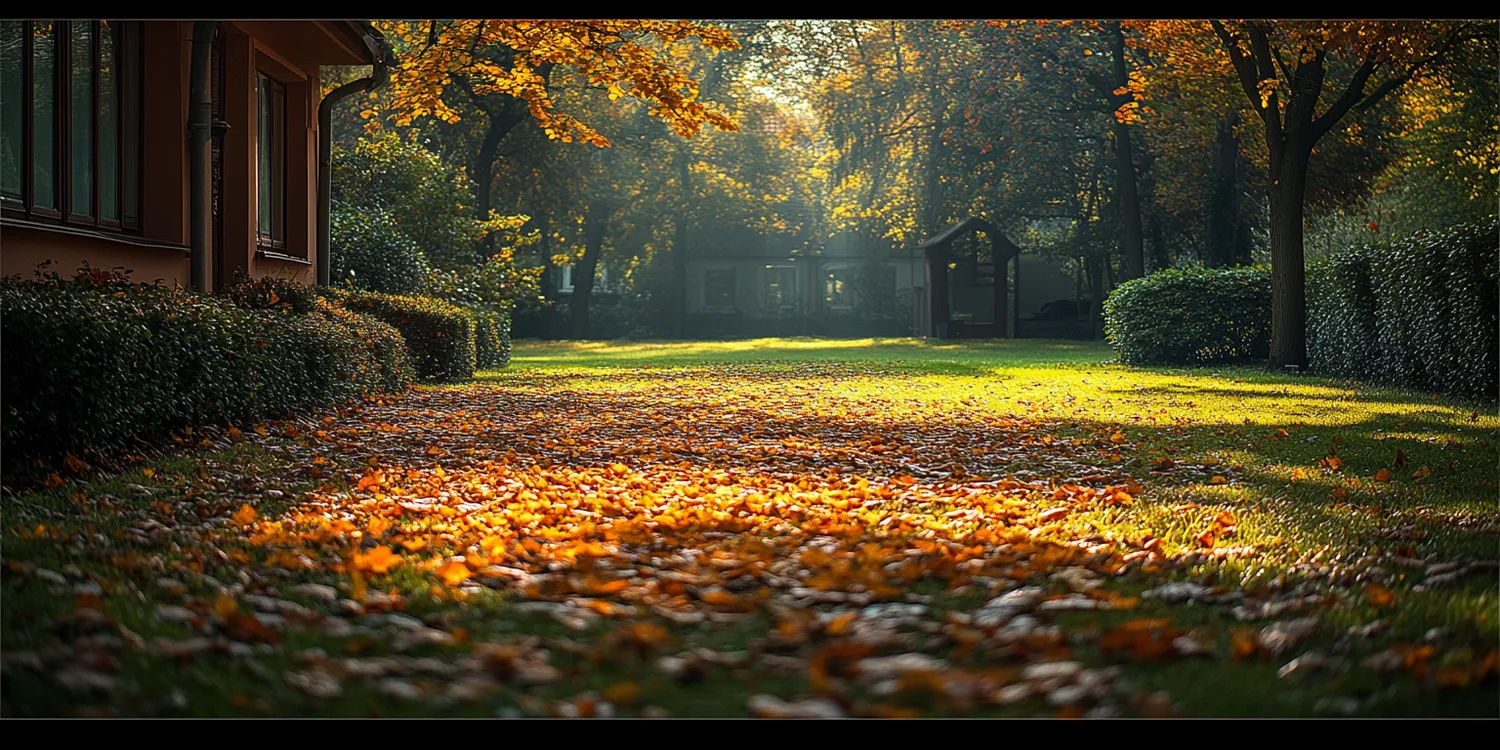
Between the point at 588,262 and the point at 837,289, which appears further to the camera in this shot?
the point at 837,289

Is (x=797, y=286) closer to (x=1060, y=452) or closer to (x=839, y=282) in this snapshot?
(x=839, y=282)

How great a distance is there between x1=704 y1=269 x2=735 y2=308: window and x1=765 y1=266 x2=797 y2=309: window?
1605 millimetres

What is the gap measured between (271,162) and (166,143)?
3.82 metres

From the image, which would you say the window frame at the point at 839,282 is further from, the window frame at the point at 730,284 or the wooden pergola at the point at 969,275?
the wooden pergola at the point at 969,275

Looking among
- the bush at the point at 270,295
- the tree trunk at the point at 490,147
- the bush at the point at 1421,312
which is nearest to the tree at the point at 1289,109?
the bush at the point at 1421,312

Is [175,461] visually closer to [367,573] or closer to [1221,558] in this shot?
[367,573]

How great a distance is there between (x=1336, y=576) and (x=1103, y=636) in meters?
1.39

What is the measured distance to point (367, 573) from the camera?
4.36 m

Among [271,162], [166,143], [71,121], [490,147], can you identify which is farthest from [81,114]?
[490,147]

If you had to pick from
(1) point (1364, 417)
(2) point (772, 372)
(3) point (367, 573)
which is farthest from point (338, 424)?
(2) point (772, 372)

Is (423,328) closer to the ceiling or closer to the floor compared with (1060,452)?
closer to the ceiling

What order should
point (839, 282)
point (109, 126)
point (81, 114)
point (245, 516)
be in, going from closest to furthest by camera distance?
point (245, 516), point (81, 114), point (109, 126), point (839, 282)

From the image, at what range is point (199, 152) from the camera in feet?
35.7

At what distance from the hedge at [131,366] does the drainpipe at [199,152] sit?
1280 mm
